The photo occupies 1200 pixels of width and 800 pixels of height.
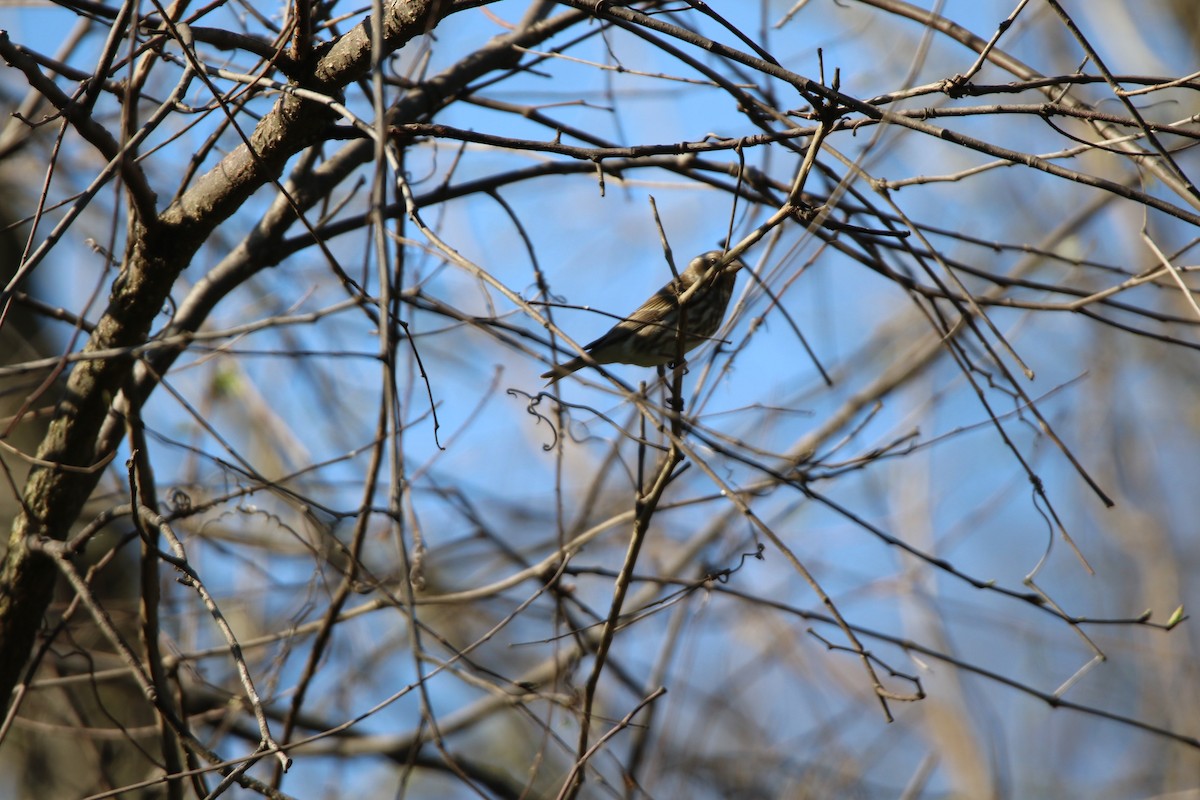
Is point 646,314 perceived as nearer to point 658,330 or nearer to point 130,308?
point 658,330

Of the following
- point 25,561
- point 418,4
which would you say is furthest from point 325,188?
point 25,561

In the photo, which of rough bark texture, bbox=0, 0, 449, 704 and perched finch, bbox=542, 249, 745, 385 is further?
perched finch, bbox=542, 249, 745, 385

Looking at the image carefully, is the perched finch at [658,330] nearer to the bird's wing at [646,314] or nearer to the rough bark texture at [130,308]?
the bird's wing at [646,314]

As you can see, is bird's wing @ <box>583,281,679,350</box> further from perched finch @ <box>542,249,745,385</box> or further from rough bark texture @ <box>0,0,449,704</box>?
rough bark texture @ <box>0,0,449,704</box>

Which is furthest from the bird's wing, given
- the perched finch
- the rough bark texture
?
the rough bark texture

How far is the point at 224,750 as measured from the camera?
13.7 ft

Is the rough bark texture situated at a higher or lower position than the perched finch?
lower

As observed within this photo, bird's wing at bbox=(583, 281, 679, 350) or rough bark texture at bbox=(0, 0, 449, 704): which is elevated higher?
bird's wing at bbox=(583, 281, 679, 350)

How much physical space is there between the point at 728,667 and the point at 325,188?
378cm

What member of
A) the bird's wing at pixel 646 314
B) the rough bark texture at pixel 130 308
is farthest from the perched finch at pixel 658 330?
the rough bark texture at pixel 130 308

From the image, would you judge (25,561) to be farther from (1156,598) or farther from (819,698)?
(1156,598)

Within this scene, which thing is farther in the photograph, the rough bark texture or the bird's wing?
the bird's wing

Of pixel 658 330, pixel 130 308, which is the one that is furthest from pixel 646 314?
pixel 130 308

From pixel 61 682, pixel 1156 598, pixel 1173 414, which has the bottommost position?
pixel 61 682
